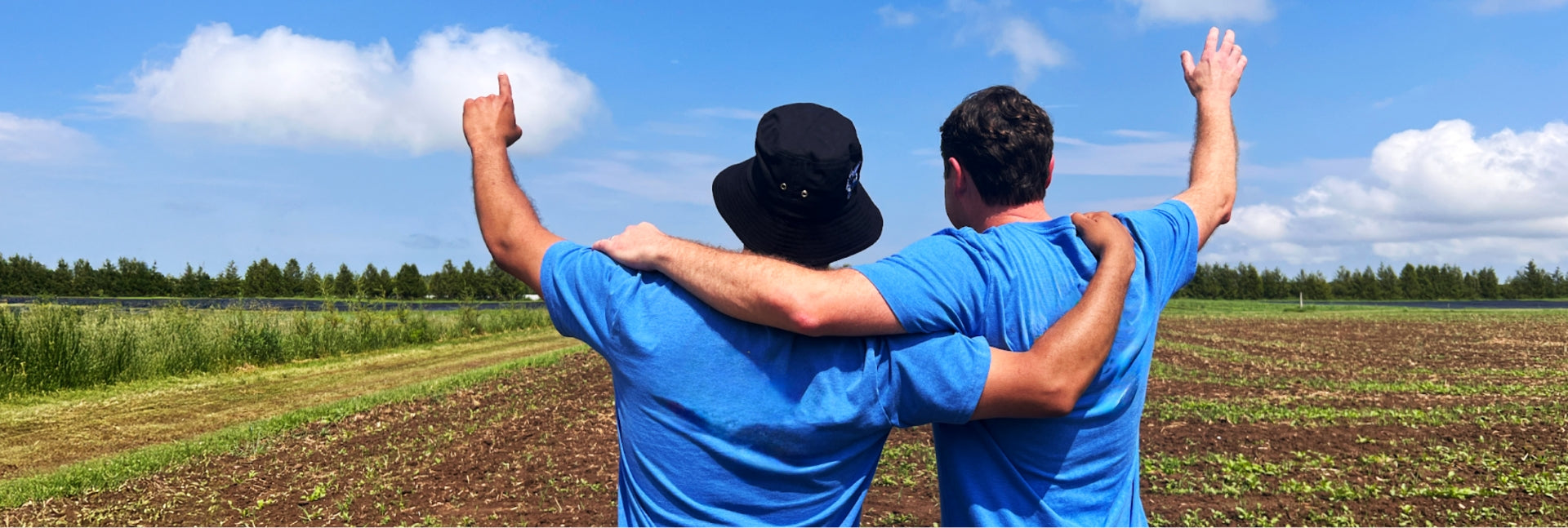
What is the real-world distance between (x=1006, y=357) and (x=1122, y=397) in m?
0.37

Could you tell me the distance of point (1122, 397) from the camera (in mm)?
1886

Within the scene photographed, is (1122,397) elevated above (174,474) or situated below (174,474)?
above

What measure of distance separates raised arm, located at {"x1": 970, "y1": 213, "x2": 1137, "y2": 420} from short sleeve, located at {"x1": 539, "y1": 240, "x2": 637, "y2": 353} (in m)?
0.69

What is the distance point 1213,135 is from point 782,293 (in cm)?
151

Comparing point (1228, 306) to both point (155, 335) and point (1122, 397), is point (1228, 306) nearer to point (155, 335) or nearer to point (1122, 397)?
point (155, 335)

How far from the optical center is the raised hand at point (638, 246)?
1668 millimetres

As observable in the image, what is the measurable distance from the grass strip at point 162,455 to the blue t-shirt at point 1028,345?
8108 millimetres

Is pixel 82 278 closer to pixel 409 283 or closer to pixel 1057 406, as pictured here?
pixel 409 283

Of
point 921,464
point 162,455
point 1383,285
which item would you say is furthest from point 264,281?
point 1383,285

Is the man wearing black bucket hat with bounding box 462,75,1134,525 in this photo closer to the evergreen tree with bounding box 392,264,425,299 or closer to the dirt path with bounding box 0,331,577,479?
the dirt path with bounding box 0,331,577,479

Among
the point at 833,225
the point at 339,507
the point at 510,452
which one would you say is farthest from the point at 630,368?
the point at 510,452

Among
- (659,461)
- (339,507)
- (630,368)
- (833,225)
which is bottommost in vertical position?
(339,507)

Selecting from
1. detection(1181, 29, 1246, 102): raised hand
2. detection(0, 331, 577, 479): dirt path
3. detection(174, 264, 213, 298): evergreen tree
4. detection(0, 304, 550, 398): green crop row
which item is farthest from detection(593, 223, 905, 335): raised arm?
detection(174, 264, 213, 298): evergreen tree

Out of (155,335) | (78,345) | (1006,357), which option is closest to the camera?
(1006,357)
